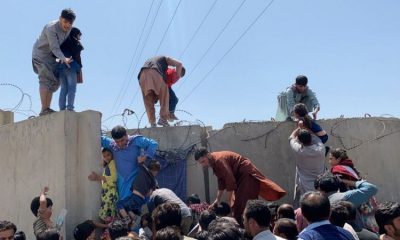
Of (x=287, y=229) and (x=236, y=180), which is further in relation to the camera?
(x=236, y=180)

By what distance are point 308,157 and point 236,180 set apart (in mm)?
1000

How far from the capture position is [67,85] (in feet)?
21.9

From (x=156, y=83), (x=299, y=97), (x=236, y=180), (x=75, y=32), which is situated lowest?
(x=236, y=180)

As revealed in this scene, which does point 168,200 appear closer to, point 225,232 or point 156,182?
point 156,182

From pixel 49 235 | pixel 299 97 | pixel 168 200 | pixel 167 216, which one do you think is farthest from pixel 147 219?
pixel 299 97

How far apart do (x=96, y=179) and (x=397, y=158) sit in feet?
15.9

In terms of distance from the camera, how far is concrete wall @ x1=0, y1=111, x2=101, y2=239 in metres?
5.97

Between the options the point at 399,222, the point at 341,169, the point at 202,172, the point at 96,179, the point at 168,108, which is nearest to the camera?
the point at 399,222

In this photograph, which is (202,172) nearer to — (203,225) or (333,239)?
(203,225)

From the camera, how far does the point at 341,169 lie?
5.68 metres

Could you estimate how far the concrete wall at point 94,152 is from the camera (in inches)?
238

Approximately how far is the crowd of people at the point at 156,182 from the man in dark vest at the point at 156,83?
0.02 meters

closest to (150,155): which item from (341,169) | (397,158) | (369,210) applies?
(341,169)

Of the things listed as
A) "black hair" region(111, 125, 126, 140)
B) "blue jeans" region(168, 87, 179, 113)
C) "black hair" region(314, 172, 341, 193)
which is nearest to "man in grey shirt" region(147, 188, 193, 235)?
"black hair" region(111, 125, 126, 140)
